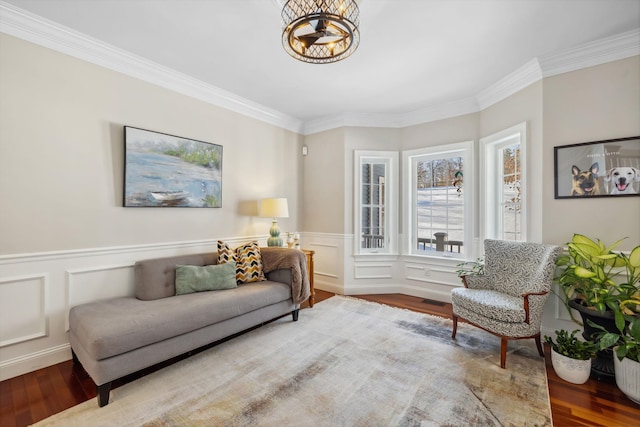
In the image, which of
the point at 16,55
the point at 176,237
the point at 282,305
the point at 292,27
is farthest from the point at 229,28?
the point at 282,305

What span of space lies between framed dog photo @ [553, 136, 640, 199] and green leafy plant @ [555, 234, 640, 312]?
1.59ft

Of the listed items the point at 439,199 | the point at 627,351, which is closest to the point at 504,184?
the point at 439,199

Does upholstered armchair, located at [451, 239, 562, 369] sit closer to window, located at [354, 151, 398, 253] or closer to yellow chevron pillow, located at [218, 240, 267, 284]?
window, located at [354, 151, 398, 253]

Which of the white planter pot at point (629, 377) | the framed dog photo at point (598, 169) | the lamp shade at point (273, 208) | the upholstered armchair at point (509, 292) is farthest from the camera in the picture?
the lamp shade at point (273, 208)

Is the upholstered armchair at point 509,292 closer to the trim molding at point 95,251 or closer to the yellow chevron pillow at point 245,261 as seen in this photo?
the yellow chevron pillow at point 245,261

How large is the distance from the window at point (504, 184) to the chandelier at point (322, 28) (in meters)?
2.33

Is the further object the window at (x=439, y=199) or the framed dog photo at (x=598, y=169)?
the window at (x=439, y=199)

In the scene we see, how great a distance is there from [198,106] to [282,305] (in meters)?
2.52

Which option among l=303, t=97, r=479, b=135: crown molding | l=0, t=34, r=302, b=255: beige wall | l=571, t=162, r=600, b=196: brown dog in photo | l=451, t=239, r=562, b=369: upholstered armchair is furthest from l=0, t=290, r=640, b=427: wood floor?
l=303, t=97, r=479, b=135: crown molding

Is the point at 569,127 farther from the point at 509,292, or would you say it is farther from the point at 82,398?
the point at 82,398

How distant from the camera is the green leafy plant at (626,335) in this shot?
1877mm

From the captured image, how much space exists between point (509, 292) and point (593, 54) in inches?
91.3

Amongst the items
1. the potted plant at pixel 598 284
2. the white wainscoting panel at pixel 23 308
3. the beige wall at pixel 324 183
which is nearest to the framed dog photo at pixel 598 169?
the potted plant at pixel 598 284

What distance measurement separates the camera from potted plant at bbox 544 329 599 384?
211 centimetres
